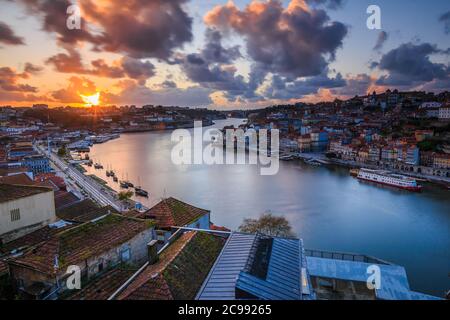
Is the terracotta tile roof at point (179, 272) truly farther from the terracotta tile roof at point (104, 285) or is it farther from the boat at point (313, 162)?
the boat at point (313, 162)

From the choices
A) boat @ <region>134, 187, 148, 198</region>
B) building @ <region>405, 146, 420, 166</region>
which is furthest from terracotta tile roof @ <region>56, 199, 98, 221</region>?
building @ <region>405, 146, 420, 166</region>

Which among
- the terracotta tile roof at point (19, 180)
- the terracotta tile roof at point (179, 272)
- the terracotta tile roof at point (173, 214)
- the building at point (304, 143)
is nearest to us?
the terracotta tile roof at point (179, 272)

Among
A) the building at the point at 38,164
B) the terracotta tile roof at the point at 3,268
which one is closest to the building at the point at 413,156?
the terracotta tile roof at the point at 3,268

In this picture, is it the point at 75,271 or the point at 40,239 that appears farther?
the point at 40,239

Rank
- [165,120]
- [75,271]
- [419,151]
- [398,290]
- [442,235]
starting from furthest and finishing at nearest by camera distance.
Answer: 1. [165,120]
2. [419,151]
3. [442,235]
4. [398,290]
5. [75,271]

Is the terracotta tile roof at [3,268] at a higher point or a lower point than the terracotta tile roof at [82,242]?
lower

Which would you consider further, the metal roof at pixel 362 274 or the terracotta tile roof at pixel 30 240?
the metal roof at pixel 362 274
